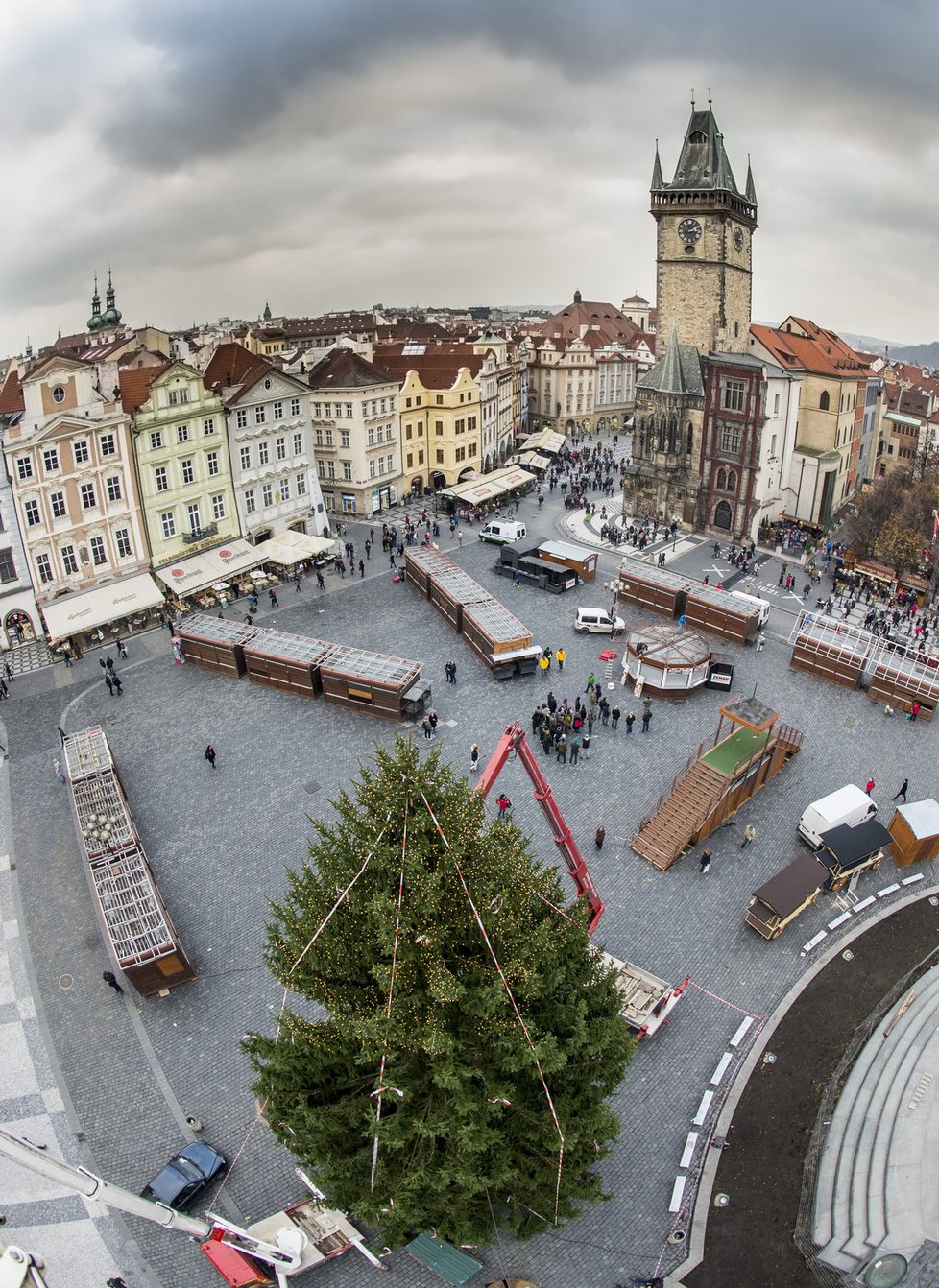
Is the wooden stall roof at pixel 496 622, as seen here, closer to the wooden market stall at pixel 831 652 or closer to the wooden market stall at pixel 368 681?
the wooden market stall at pixel 368 681

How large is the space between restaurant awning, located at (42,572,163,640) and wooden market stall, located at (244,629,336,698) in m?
8.40

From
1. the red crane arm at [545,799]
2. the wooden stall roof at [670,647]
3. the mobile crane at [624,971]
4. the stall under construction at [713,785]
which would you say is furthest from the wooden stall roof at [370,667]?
the red crane arm at [545,799]

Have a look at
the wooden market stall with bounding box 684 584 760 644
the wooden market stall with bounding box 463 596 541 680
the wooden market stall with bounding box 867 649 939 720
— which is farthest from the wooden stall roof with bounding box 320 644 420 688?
the wooden market stall with bounding box 867 649 939 720

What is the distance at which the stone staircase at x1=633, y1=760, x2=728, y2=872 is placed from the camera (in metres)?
29.3

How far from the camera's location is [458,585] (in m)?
47.2

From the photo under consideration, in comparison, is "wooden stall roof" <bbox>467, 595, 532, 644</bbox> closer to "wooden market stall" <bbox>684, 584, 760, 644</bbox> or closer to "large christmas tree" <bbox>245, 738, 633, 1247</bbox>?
"wooden market stall" <bbox>684, 584, 760, 644</bbox>

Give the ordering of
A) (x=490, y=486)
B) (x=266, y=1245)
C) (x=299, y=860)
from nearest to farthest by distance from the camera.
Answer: (x=266, y=1245) < (x=299, y=860) < (x=490, y=486)

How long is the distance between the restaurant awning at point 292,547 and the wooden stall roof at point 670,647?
72.2 ft

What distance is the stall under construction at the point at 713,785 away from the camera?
97.0 ft

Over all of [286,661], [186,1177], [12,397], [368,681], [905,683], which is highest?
[12,397]

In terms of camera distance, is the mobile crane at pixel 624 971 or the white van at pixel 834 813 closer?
→ the mobile crane at pixel 624 971

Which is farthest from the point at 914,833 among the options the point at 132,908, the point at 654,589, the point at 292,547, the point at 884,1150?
the point at 292,547

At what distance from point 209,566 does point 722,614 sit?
29.1 m

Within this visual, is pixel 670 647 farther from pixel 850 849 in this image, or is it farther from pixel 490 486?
pixel 490 486
